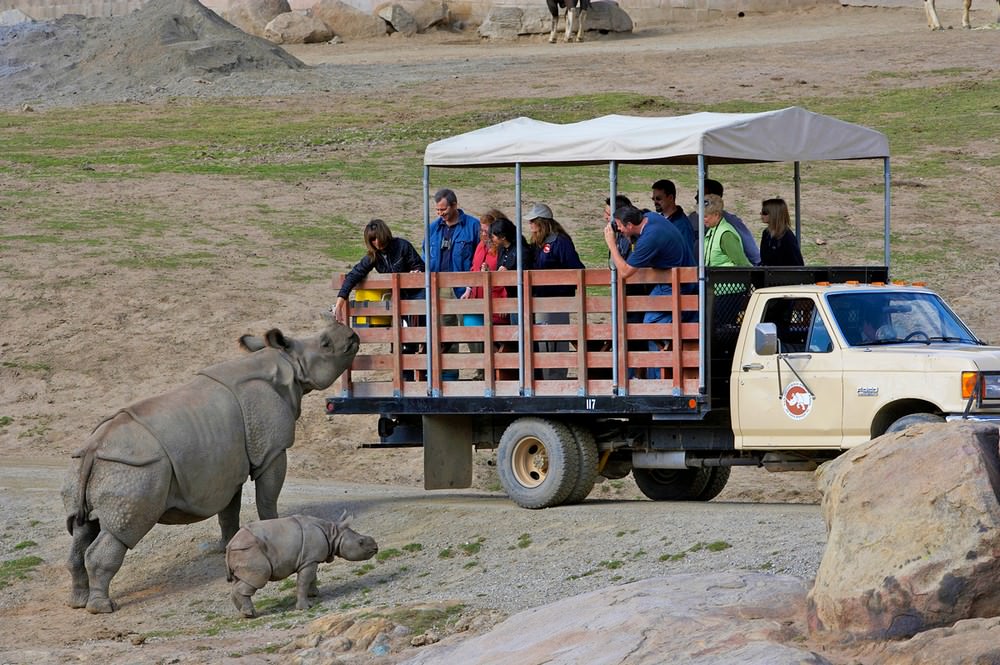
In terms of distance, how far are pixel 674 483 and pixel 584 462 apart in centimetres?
167

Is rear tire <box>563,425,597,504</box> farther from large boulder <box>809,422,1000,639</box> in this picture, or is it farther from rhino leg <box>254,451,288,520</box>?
large boulder <box>809,422,1000,639</box>

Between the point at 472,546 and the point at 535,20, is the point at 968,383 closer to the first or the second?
the point at 472,546

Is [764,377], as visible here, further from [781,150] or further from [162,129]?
[162,129]

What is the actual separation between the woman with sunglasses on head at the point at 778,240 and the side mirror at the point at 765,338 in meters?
2.10

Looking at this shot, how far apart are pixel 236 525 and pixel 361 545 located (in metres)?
1.88

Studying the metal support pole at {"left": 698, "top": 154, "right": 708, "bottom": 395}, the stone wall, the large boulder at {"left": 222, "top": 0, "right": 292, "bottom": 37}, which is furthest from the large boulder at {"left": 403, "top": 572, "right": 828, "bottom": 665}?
the large boulder at {"left": 222, "top": 0, "right": 292, "bottom": 37}

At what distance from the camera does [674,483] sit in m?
15.1

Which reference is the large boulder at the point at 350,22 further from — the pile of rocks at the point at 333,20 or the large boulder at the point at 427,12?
the large boulder at the point at 427,12

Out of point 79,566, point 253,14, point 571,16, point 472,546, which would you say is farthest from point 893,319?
point 253,14

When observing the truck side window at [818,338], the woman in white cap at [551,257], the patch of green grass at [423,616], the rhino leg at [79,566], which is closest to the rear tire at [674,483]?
the woman in white cap at [551,257]

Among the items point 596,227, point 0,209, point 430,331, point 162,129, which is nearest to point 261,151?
point 162,129

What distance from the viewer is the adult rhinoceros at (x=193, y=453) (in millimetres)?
12516

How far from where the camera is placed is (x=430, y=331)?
13.9 m

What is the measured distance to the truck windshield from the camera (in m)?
12.6
